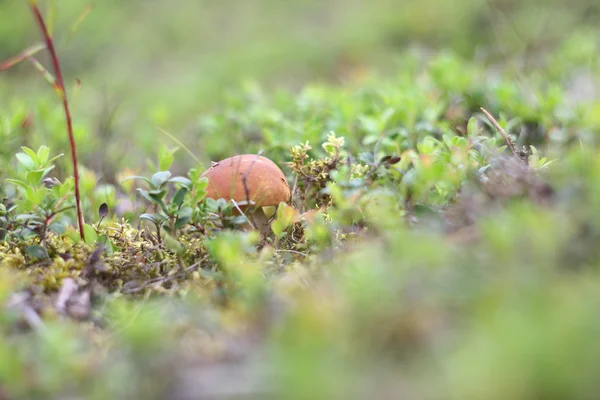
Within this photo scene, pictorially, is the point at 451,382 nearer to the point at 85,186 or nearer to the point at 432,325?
the point at 432,325

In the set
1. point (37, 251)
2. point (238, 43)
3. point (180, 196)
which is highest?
point (238, 43)

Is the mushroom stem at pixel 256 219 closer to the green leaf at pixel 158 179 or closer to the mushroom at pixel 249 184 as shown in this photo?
the mushroom at pixel 249 184

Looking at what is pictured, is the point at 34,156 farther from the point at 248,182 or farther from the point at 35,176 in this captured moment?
the point at 248,182

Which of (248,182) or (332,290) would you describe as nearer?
(332,290)

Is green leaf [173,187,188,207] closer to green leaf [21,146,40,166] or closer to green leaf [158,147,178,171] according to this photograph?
green leaf [158,147,178,171]

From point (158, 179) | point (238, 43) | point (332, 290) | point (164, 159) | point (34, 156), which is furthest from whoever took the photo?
point (238, 43)

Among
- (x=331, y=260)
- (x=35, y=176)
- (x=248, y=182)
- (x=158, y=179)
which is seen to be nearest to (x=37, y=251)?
(x=35, y=176)

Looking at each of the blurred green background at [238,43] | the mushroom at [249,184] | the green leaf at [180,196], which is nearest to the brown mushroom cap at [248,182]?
the mushroom at [249,184]

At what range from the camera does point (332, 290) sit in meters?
1.11

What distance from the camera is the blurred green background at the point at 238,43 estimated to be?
15.0 ft

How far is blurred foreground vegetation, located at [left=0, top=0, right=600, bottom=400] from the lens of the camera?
0.88 meters

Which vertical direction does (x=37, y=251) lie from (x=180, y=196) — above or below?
below

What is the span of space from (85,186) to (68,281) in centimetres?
73

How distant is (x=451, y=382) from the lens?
83 centimetres
